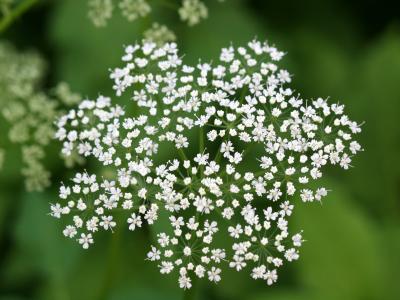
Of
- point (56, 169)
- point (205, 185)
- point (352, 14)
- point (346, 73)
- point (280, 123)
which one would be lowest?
point (205, 185)

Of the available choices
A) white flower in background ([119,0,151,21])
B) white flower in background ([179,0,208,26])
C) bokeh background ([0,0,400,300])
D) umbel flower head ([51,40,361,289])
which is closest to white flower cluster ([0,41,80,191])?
bokeh background ([0,0,400,300])

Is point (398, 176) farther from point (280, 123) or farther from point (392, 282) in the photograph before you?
point (280, 123)

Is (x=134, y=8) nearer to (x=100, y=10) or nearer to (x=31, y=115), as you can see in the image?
(x=100, y=10)

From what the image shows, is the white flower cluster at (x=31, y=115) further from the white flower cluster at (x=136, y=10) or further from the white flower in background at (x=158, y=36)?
the white flower in background at (x=158, y=36)

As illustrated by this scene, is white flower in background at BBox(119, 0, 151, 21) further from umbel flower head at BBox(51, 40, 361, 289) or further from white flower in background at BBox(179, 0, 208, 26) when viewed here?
umbel flower head at BBox(51, 40, 361, 289)

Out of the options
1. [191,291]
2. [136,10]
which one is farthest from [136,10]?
[191,291]

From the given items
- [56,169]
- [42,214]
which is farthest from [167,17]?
[42,214]

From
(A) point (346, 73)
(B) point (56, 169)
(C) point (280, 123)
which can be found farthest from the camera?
(A) point (346, 73)

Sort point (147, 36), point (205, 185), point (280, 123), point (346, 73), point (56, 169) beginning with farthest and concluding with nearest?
point (346, 73) < point (56, 169) < point (147, 36) < point (280, 123) < point (205, 185)

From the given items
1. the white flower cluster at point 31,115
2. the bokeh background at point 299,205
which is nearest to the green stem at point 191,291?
the bokeh background at point 299,205
